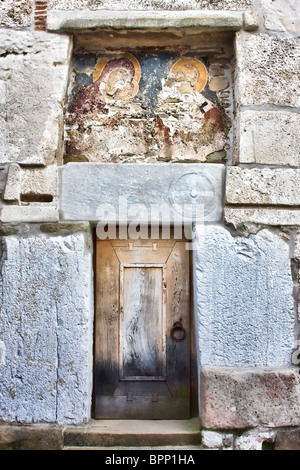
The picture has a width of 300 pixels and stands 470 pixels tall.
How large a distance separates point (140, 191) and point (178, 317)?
33.1 inches

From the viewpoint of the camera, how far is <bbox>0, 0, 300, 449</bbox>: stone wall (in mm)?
2473

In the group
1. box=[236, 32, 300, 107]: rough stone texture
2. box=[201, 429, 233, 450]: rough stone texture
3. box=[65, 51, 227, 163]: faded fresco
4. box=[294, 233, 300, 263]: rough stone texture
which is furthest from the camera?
box=[65, 51, 227, 163]: faded fresco

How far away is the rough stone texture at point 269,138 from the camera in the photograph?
2590 mm

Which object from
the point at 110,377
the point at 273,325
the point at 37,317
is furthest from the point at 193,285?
the point at 37,317

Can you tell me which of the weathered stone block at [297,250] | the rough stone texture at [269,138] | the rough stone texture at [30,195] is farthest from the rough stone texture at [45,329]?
the weathered stone block at [297,250]

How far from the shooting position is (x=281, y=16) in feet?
8.91

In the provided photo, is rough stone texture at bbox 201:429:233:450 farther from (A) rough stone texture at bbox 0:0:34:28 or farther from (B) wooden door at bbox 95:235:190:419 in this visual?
(A) rough stone texture at bbox 0:0:34:28

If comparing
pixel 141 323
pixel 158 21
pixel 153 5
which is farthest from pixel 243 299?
pixel 153 5

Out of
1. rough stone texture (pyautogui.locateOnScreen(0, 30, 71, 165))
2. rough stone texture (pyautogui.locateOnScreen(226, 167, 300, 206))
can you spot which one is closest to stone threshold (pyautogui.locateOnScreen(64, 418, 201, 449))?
rough stone texture (pyautogui.locateOnScreen(226, 167, 300, 206))

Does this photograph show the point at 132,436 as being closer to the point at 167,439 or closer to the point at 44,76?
the point at 167,439

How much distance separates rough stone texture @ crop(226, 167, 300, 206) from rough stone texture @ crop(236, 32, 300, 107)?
434mm

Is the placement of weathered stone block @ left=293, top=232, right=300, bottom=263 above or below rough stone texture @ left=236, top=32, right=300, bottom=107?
below

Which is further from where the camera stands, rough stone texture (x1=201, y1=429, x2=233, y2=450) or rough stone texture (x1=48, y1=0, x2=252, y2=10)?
rough stone texture (x1=48, y1=0, x2=252, y2=10)

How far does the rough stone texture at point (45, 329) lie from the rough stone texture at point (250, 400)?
2.35ft
